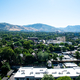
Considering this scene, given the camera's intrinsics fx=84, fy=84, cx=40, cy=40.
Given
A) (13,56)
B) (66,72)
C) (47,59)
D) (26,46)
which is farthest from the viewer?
(26,46)

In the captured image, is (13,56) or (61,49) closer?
(13,56)

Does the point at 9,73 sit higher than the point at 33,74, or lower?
lower

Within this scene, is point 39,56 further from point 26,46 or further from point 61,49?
point 61,49

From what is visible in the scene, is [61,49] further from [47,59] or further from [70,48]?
[47,59]

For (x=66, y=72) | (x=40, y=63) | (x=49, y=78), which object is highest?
(x=49, y=78)

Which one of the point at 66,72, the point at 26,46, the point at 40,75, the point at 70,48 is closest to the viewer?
the point at 40,75

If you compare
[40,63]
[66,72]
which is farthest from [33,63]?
[66,72]

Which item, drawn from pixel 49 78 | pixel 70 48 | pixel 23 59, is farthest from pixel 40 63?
pixel 70 48

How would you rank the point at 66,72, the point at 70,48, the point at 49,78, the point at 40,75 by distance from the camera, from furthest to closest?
the point at 70,48, the point at 66,72, the point at 40,75, the point at 49,78

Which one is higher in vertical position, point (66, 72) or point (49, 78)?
point (49, 78)
